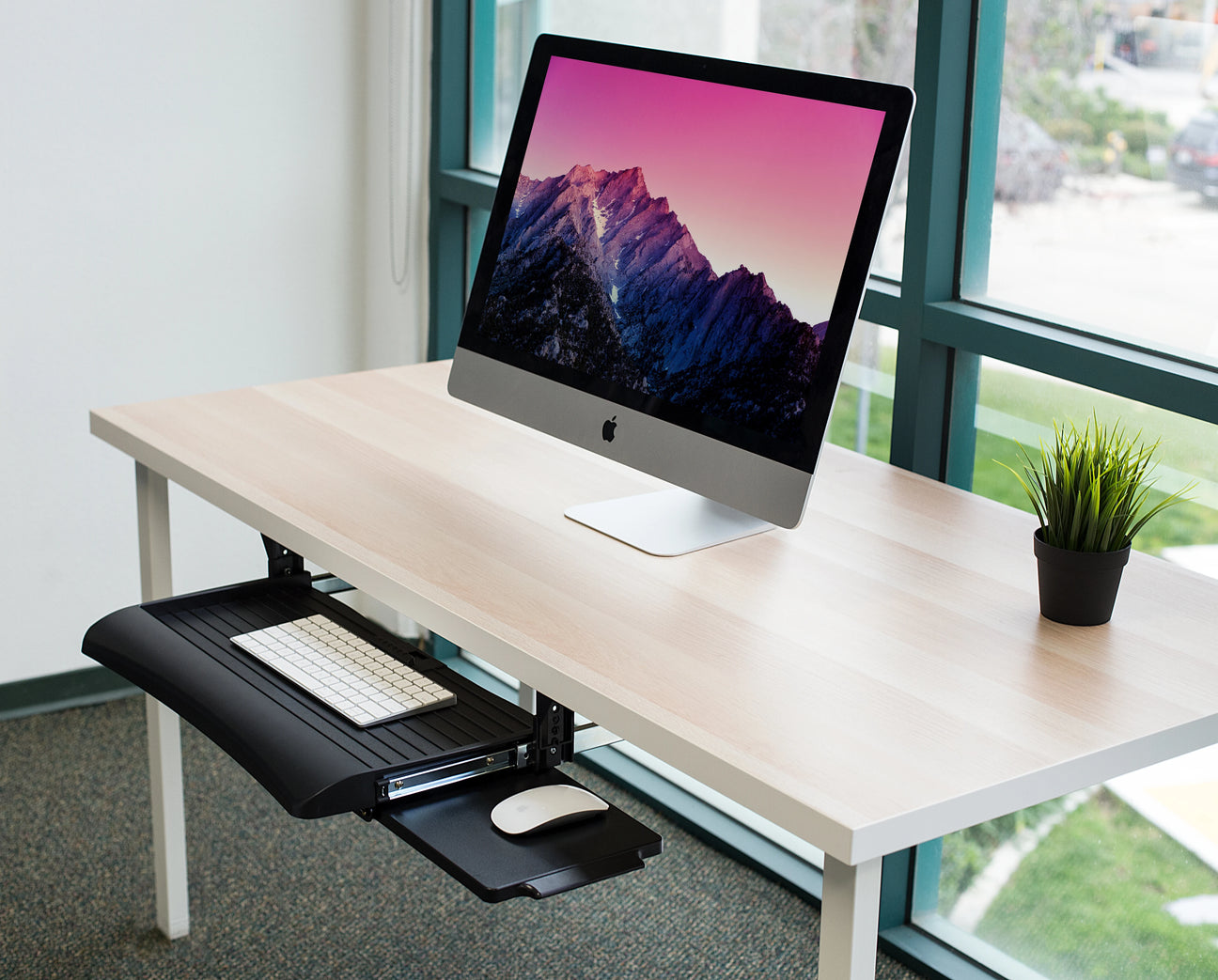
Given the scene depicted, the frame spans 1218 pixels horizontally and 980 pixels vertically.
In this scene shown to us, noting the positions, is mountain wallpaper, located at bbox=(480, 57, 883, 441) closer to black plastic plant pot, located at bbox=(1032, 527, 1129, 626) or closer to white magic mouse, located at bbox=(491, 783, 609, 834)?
black plastic plant pot, located at bbox=(1032, 527, 1129, 626)

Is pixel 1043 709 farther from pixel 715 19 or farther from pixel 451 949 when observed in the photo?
Result: pixel 715 19

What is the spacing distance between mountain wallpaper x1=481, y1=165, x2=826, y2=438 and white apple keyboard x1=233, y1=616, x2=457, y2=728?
40cm

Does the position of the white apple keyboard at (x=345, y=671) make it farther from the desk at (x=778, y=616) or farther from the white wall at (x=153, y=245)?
the white wall at (x=153, y=245)

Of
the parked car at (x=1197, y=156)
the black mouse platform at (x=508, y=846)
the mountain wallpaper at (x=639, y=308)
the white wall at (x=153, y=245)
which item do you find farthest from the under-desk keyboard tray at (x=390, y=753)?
the white wall at (x=153, y=245)

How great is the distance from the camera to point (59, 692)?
9.43 ft

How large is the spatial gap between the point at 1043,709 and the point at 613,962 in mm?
1127

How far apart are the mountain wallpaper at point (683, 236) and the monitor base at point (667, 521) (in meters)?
0.14

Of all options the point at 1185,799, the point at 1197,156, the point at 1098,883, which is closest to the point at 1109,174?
the point at 1197,156

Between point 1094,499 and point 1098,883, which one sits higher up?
point 1094,499

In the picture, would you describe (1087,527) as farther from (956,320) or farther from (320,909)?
(320,909)

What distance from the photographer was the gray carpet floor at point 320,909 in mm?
2107

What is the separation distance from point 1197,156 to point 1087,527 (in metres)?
0.59

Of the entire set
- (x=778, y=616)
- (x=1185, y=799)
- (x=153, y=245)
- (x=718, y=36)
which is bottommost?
(x=1185, y=799)

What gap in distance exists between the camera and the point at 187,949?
2143 mm
